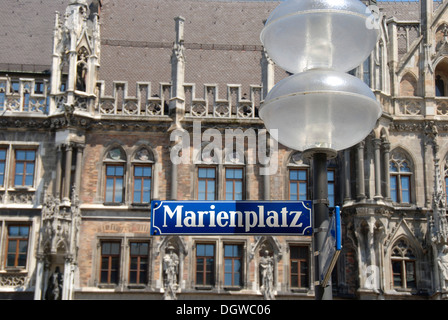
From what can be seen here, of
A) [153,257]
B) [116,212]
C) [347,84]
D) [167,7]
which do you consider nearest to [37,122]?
[116,212]

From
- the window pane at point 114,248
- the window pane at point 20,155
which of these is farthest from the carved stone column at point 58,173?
the window pane at point 114,248

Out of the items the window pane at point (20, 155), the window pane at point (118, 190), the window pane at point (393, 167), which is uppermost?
the window pane at point (20, 155)

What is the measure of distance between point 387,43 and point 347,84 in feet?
61.2

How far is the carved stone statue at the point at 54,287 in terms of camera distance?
66.5 ft

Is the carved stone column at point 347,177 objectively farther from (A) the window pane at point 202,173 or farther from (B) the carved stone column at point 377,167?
(A) the window pane at point 202,173

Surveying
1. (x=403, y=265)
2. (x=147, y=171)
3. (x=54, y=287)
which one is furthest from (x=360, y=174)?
(x=54, y=287)

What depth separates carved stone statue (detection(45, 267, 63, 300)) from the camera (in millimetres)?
20264

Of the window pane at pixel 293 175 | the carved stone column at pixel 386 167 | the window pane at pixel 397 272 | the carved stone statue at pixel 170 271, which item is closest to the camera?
the carved stone statue at pixel 170 271

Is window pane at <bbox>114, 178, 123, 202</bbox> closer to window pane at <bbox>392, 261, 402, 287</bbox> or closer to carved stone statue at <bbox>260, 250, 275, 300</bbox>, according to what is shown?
carved stone statue at <bbox>260, 250, 275, 300</bbox>

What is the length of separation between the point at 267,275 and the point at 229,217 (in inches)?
585

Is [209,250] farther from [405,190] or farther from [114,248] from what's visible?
[405,190]

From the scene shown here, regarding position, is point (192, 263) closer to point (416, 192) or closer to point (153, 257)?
point (153, 257)

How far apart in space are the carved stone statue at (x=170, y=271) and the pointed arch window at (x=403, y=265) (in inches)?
264

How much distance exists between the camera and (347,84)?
5.63m
